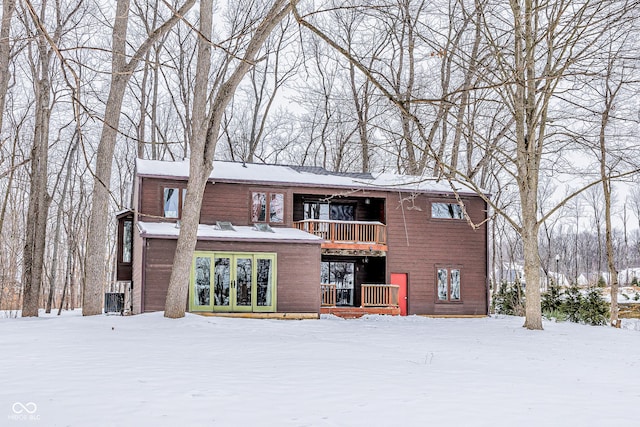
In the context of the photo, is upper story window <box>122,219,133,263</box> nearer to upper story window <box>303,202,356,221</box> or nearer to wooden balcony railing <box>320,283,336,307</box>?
upper story window <box>303,202,356,221</box>

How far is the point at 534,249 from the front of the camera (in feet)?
47.9

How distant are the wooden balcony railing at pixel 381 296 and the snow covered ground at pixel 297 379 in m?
8.35

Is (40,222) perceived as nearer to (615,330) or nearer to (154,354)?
(154,354)

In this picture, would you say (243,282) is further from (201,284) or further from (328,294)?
(328,294)

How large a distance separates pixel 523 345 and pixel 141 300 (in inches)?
405

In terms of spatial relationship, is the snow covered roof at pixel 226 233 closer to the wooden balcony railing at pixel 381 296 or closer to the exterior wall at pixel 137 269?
the exterior wall at pixel 137 269

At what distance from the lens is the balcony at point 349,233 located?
67.3 feet

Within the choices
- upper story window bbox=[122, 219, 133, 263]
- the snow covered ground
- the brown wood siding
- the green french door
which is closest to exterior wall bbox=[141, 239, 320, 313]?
the green french door

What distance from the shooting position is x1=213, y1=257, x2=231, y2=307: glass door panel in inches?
679

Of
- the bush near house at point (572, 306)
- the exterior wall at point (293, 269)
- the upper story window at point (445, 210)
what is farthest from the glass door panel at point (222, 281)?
the bush near house at point (572, 306)

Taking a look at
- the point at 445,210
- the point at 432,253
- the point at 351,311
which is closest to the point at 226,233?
the point at 351,311

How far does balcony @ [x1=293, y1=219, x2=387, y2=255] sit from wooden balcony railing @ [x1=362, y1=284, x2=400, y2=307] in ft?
4.39

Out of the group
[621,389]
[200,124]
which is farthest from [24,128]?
[621,389]

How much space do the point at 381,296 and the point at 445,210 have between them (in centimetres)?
411
